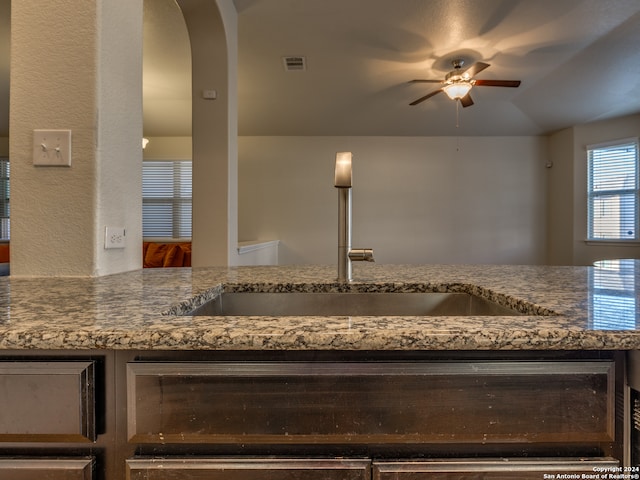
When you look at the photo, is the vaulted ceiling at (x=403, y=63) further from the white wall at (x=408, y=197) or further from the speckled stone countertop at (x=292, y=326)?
the speckled stone countertop at (x=292, y=326)

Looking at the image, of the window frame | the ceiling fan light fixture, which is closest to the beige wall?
the ceiling fan light fixture

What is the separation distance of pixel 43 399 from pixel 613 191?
21.4ft

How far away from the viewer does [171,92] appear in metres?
4.78

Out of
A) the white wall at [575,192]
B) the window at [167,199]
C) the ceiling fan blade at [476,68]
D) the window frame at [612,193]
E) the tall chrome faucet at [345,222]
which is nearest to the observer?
the tall chrome faucet at [345,222]

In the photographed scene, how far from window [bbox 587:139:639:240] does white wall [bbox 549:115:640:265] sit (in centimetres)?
9

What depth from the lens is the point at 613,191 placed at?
16.9 feet

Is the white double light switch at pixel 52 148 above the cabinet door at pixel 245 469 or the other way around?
above

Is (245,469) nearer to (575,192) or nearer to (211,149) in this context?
(211,149)

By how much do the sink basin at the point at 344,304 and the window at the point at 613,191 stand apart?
5.44m

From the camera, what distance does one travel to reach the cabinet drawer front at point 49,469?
54 cm

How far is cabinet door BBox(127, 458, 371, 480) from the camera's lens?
544 mm

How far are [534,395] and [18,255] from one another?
1.37 metres

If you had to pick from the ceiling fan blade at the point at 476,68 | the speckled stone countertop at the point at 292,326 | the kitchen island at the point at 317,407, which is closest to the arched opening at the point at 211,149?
the speckled stone countertop at the point at 292,326

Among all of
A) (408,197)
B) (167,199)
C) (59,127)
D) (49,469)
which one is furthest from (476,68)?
(167,199)
